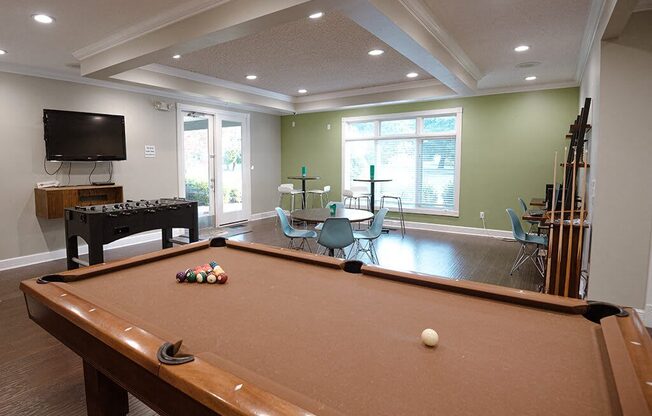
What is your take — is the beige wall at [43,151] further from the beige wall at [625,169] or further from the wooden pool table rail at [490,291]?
the beige wall at [625,169]

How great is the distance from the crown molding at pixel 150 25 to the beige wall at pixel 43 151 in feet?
3.45

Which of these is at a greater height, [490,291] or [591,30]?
[591,30]

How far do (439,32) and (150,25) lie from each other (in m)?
2.87

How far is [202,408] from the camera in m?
0.89

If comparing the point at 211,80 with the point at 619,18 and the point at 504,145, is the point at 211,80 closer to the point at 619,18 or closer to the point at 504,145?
the point at 504,145

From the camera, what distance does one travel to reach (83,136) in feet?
17.0

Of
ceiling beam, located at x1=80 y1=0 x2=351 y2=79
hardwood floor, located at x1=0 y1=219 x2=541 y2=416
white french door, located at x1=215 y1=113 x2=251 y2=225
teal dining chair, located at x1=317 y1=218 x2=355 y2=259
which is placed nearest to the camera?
hardwood floor, located at x1=0 y1=219 x2=541 y2=416

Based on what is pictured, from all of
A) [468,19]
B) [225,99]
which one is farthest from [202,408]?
[225,99]

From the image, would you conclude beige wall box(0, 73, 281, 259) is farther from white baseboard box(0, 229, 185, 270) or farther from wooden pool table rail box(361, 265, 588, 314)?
wooden pool table rail box(361, 265, 588, 314)

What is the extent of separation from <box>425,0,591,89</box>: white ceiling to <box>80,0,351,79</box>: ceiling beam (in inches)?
50.1

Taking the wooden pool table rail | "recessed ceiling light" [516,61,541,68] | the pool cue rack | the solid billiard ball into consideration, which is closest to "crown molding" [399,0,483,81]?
"recessed ceiling light" [516,61,541,68]

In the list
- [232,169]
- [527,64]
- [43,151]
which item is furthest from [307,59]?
[43,151]

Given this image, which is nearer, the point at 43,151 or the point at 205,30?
the point at 205,30

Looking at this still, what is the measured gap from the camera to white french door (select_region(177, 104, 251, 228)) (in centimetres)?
735
